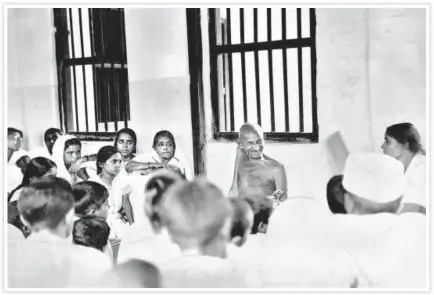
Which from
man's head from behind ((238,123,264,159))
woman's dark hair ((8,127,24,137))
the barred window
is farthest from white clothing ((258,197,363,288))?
woman's dark hair ((8,127,24,137))

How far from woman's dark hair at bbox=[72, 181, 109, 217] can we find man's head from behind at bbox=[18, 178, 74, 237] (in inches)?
0.9

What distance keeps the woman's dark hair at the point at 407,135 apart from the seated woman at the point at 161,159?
0.79m

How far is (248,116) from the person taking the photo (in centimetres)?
193

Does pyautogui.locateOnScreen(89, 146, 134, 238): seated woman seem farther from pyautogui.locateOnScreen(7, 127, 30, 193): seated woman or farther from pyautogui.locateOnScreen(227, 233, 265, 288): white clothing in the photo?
pyautogui.locateOnScreen(227, 233, 265, 288): white clothing

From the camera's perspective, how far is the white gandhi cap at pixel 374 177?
184 centimetres

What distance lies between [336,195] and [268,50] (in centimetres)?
62

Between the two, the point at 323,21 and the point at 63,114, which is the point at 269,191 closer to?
the point at 323,21

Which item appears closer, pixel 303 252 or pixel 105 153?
pixel 303 252

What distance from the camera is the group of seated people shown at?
1855mm

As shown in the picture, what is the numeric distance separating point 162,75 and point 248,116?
0.39m

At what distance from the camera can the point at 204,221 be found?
1.90 m

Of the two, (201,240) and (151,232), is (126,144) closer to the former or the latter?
(151,232)

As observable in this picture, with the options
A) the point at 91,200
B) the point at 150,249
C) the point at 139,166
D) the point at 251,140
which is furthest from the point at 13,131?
the point at 251,140
